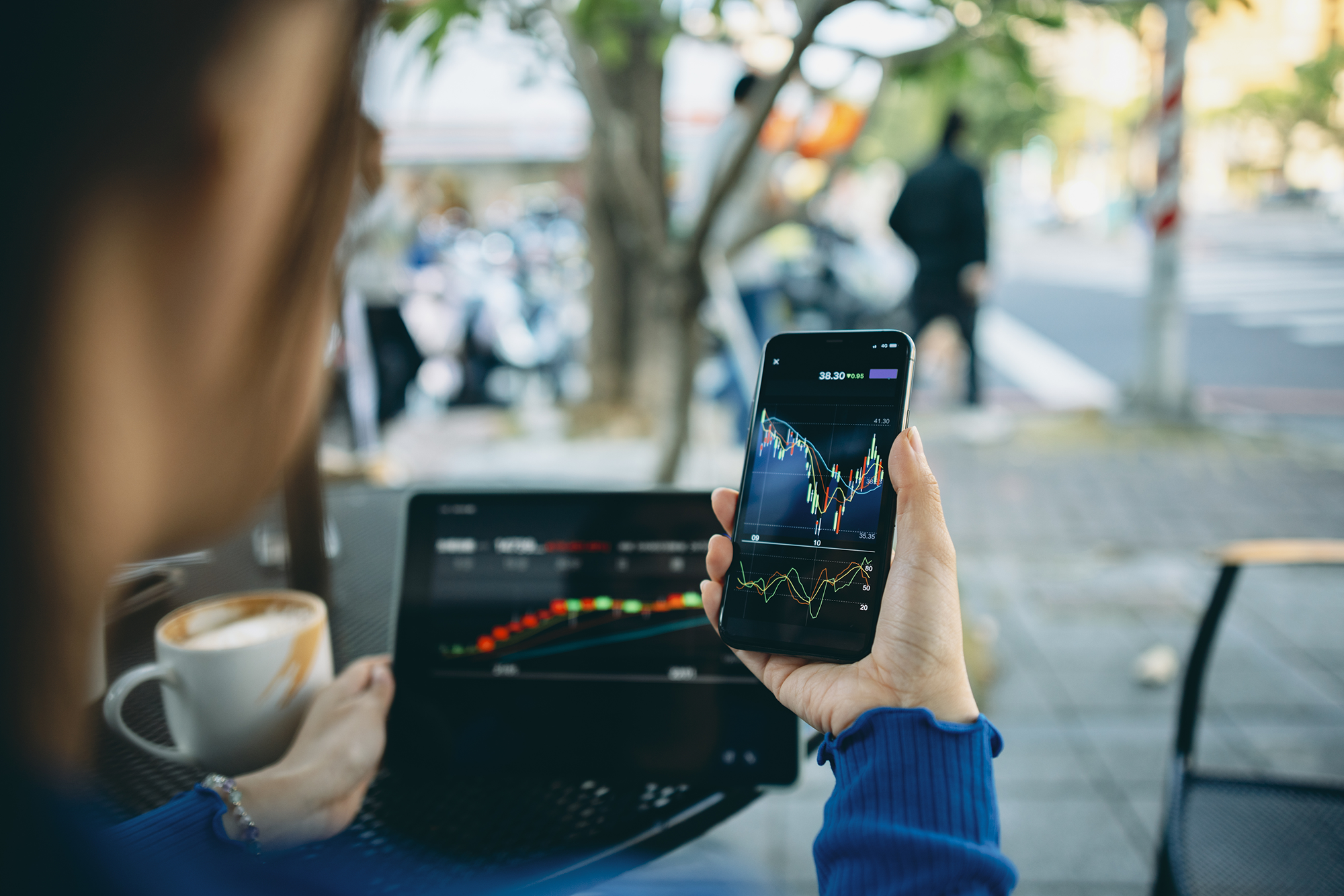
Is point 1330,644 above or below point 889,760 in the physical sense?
below

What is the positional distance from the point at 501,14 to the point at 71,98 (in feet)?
6.23

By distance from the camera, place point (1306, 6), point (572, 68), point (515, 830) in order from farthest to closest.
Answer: point (1306, 6) → point (572, 68) → point (515, 830)

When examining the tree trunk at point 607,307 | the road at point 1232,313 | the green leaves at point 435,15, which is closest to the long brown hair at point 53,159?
the green leaves at point 435,15

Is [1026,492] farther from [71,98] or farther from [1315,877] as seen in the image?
[71,98]

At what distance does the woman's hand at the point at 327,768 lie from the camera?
793mm

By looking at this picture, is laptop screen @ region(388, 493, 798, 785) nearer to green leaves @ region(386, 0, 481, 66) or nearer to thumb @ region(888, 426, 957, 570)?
thumb @ region(888, 426, 957, 570)

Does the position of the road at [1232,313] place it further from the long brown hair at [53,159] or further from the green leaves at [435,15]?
A: the long brown hair at [53,159]

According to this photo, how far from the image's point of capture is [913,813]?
2.22 feet

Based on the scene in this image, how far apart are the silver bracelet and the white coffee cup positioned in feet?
0.31

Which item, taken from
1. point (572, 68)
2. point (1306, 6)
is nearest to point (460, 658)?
point (572, 68)

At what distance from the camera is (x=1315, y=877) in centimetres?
129

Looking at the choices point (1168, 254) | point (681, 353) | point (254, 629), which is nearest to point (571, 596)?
point (254, 629)

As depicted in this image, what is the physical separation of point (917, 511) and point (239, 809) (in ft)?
2.15

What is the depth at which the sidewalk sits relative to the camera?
2.04 meters
